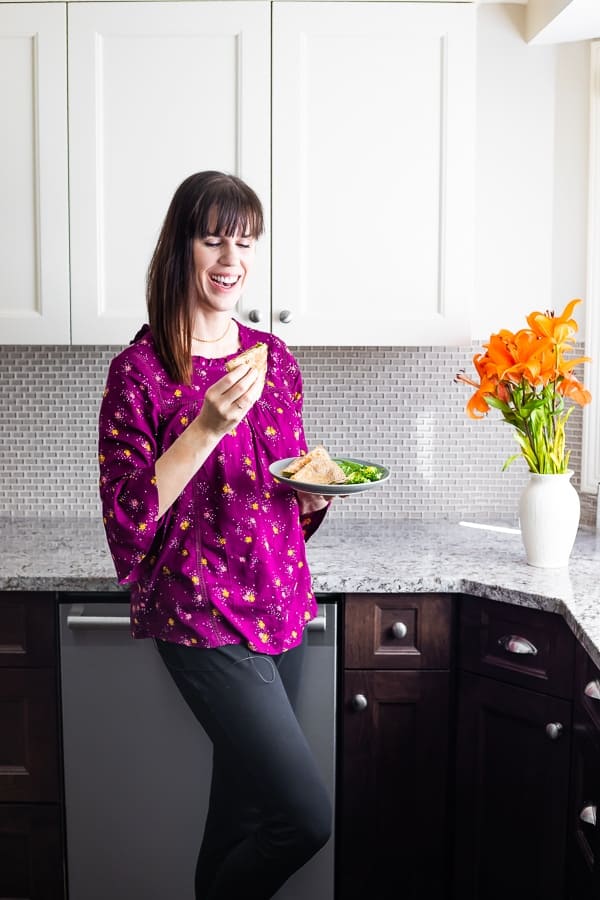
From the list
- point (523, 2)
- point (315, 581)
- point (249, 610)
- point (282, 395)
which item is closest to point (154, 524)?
point (249, 610)

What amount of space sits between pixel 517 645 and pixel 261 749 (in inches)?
25.6

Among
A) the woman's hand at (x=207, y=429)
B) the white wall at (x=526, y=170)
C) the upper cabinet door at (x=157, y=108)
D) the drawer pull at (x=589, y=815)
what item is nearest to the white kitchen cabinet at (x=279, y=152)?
the upper cabinet door at (x=157, y=108)

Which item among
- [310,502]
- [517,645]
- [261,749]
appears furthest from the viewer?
[517,645]

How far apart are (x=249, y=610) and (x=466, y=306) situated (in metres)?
1.06

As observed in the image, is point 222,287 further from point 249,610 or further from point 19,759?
point 19,759

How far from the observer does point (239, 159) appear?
7.49ft

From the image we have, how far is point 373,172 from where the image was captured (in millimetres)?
2293

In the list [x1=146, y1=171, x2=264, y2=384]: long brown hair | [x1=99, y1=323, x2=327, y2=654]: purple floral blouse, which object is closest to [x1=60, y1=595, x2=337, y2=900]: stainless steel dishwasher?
[x1=99, y1=323, x2=327, y2=654]: purple floral blouse

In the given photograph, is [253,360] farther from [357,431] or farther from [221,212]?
[357,431]

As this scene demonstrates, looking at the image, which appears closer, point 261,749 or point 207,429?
point 207,429

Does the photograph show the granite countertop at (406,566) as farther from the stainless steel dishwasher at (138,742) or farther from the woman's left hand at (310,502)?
the woman's left hand at (310,502)

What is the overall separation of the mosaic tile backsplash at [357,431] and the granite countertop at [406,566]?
0.15 meters

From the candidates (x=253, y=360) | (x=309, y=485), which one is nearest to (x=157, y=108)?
(x=253, y=360)

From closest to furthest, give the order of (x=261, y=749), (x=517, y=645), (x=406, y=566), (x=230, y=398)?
(x=230, y=398) < (x=261, y=749) < (x=517, y=645) < (x=406, y=566)
